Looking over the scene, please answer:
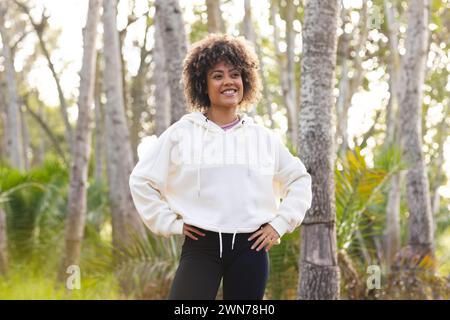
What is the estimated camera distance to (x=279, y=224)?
11.3 feet

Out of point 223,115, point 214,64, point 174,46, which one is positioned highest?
point 174,46

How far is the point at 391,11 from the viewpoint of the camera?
1287 cm

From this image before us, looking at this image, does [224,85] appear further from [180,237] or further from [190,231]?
[180,237]

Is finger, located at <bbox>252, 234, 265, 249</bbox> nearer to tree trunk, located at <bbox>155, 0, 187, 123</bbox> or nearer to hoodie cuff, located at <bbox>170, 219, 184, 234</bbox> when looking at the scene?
hoodie cuff, located at <bbox>170, 219, 184, 234</bbox>

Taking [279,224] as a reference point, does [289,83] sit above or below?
above

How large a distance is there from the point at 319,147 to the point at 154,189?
220 centimetres

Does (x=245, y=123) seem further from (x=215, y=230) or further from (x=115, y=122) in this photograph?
(x=115, y=122)

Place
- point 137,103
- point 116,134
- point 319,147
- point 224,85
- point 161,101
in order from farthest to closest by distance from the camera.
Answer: point 137,103, point 161,101, point 116,134, point 319,147, point 224,85

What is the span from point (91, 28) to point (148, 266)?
12.9ft

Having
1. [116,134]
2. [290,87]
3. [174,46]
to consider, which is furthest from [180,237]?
[290,87]

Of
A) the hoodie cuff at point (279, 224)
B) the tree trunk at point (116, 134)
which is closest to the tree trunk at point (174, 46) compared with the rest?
the hoodie cuff at point (279, 224)

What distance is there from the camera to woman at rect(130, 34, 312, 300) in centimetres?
332

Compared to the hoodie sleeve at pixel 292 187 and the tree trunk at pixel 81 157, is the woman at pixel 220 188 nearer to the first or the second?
the hoodie sleeve at pixel 292 187

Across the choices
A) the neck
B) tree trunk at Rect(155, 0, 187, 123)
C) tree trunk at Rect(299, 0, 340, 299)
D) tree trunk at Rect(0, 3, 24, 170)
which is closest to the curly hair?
the neck
